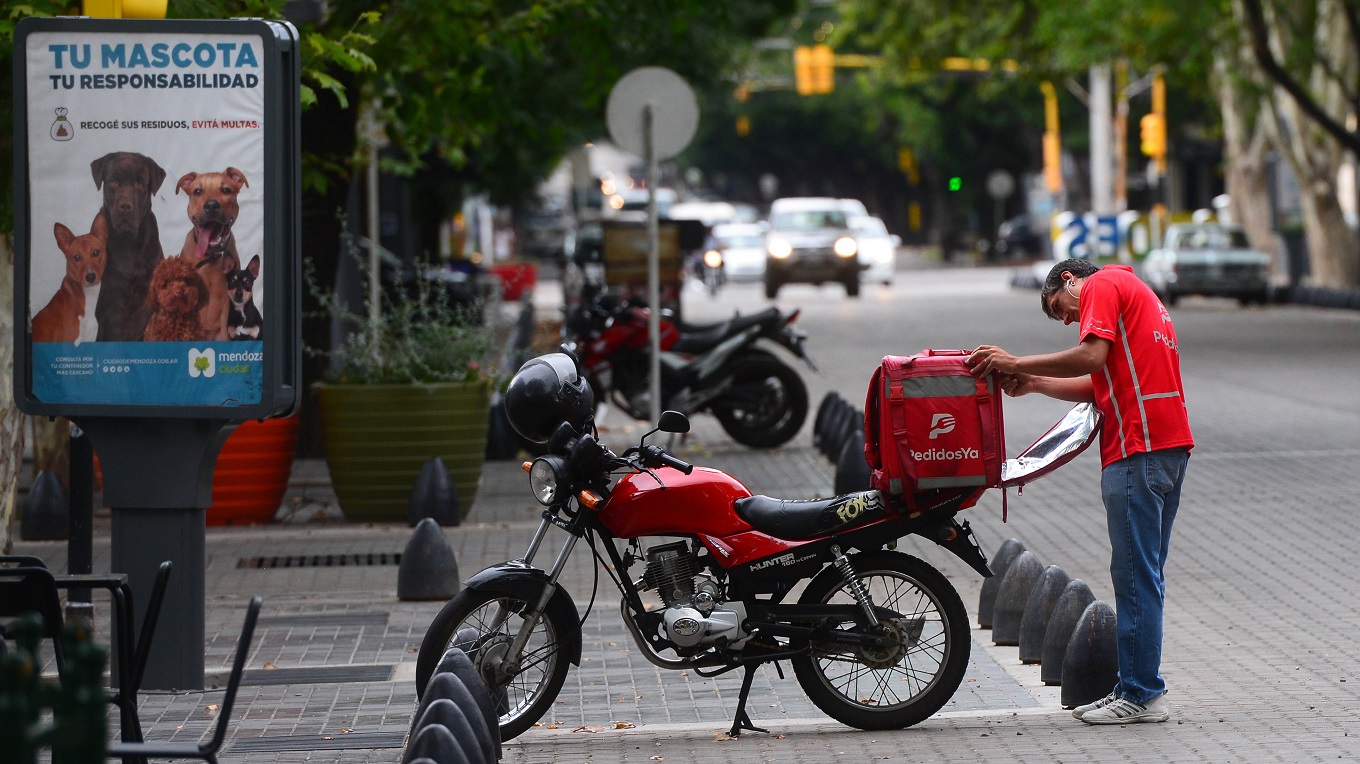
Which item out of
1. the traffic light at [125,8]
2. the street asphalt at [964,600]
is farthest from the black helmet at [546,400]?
the traffic light at [125,8]

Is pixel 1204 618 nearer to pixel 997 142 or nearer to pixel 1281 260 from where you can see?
pixel 1281 260

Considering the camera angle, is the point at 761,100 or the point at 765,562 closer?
the point at 765,562

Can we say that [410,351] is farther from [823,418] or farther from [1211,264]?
[1211,264]

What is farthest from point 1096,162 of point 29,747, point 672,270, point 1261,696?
point 29,747

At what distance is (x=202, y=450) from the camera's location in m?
6.82

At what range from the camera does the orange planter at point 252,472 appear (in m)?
10.9

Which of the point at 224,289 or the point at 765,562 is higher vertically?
the point at 224,289

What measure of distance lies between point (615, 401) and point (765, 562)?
8.60 m

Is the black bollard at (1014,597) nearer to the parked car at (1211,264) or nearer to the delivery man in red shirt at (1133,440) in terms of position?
the delivery man in red shirt at (1133,440)

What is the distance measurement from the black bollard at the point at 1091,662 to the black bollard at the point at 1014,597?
104 centimetres

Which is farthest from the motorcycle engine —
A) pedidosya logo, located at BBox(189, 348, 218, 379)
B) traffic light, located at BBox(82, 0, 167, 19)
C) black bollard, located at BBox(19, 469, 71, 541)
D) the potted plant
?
black bollard, located at BBox(19, 469, 71, 541)

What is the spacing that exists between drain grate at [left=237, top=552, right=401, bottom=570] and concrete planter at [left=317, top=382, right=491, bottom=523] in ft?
3.02

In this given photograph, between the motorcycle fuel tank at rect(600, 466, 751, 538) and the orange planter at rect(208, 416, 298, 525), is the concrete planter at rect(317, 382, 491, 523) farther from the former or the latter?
the motorcycle fuel tank at rect(600, 466, 751, 538)

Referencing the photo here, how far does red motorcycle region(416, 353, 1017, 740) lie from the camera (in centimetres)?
613
